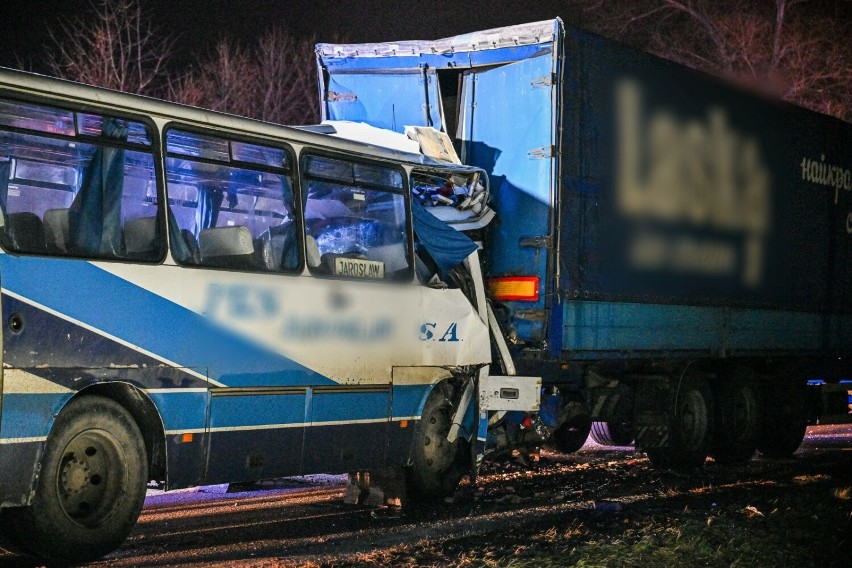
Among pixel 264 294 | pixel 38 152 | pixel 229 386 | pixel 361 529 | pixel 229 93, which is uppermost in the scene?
pixel 229 93

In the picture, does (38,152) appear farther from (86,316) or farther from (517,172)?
(517,172)

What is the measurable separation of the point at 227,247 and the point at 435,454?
10.6 feet

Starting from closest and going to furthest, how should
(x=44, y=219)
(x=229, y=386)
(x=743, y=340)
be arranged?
(x=44, y=219)
(x=229, y=386)
(x=743, y=340)

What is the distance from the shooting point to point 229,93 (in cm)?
3453

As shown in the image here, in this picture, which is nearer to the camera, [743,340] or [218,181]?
[218,181]

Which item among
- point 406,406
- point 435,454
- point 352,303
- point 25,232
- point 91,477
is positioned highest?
point 25,232

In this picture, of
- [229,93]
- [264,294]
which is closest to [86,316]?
[264,294]

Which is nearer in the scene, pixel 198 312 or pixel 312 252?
pixel 198 312

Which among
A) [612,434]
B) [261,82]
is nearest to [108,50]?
[261,82]

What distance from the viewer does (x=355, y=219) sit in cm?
1026

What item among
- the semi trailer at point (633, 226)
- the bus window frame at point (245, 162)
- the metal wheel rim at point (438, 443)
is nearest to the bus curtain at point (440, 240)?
the semi trailer at point (633, 226)

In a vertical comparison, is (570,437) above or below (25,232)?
below

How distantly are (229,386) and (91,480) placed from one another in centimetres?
125

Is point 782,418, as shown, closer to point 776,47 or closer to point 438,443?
point 438,443
